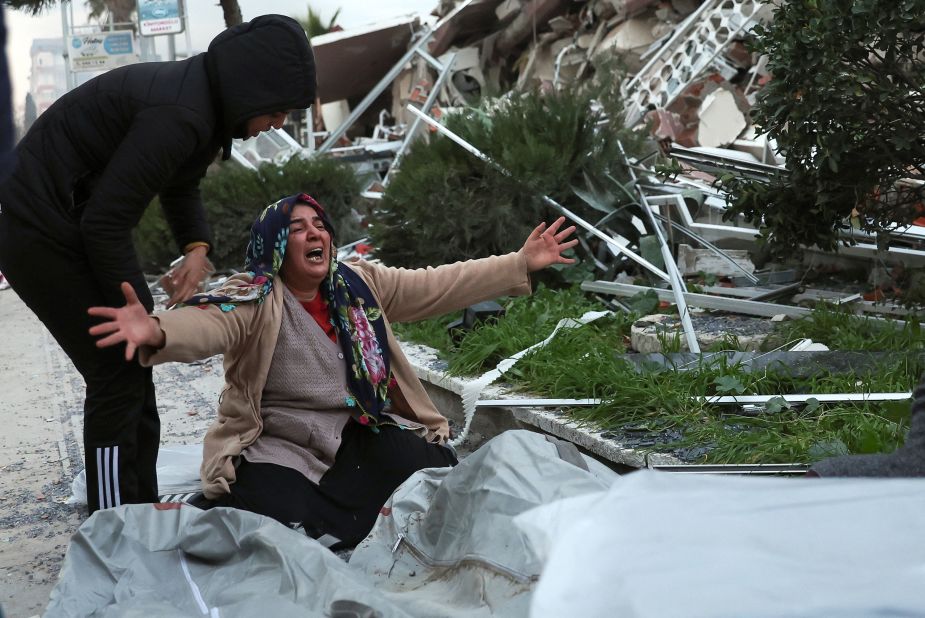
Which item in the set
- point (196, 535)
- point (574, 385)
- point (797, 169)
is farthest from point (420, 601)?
point (797, 169)

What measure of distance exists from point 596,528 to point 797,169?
143 inches

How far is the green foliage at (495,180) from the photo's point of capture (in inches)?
253

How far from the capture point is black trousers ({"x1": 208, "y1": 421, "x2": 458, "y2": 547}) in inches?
147

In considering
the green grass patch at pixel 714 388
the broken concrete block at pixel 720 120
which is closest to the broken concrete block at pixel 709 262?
the green grass patch at pixel 714 388

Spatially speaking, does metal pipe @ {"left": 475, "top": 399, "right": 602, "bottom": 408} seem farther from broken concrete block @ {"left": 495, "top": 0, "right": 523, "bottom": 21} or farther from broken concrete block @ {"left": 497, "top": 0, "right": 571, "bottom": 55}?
broken concrete block @ {"left": 495, "top": 0, "right": 523, "bottom": 21}

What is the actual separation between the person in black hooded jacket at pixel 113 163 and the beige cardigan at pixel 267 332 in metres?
0.27

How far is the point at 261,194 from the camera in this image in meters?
9.46

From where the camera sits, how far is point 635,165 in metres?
6.86

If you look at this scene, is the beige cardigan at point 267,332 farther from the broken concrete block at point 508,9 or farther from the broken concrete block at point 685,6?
the broken concrete block at point 508,9

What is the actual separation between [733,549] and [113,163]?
246 centimetres

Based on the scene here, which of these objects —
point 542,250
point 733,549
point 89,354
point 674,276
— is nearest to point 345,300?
point 542,250

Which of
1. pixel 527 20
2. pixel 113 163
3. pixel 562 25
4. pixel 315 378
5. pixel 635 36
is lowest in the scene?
pixel 315 378

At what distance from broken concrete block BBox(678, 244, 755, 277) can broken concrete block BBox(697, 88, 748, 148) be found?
465 centimetres

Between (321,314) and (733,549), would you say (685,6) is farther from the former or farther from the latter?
(733,549)
